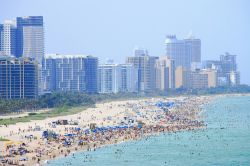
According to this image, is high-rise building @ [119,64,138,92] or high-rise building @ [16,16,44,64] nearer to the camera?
high-rise building @ [119,64,138,92]

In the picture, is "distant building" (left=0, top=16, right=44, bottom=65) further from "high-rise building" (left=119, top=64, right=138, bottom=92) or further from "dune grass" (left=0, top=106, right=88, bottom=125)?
"dune grass" (left=0, top=106, right=88, bottom=125)

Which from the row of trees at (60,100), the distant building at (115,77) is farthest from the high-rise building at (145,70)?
the row of trees at (60,100)

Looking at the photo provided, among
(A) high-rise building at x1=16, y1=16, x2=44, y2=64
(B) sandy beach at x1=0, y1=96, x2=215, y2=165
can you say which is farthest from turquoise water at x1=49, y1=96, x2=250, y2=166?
(A) high-rise building at x1=16, y1=16, x2=44, y2=64

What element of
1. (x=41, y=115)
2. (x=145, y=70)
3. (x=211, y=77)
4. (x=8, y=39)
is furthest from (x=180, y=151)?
(x=211, y=77)

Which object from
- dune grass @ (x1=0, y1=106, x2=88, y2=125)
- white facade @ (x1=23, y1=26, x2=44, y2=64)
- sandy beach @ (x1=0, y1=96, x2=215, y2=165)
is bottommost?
sandy beach @ (x1=0, y1=96, x2=215, y2=165)

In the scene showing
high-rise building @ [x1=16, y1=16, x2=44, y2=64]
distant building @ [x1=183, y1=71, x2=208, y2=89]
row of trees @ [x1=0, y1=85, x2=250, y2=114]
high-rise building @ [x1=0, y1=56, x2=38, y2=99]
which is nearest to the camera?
row of trees @ [x1=0, y1=85, x2=250, y2=114]

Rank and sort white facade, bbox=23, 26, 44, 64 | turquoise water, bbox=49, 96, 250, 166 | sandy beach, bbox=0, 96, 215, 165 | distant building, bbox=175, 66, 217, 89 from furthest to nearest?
distant building, bbox=175, 66, 217, 89 → white facade, bbox=23, 26, 44, 64 → sandy beach, bbox=0, 96, 215, 165 → turquoise water, bbox=49, 96, 250, 166

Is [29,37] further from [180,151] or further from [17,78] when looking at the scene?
[180,151]
